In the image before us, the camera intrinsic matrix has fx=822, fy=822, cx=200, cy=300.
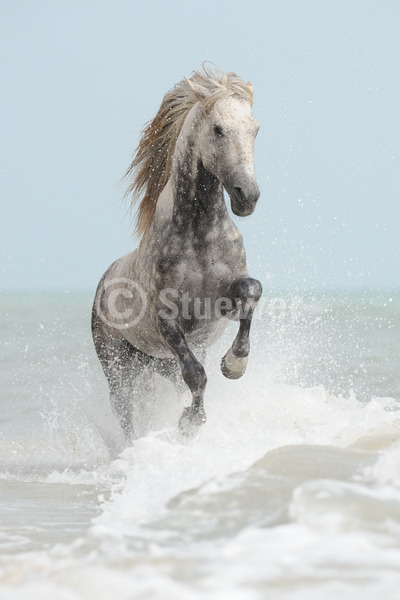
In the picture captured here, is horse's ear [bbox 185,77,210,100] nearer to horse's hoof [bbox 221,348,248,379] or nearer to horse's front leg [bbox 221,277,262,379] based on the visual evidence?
horse's front leg [bbox 221,277,262,379]

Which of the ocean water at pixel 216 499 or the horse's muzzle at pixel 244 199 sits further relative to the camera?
the horse's muzzle at pixel 244 199

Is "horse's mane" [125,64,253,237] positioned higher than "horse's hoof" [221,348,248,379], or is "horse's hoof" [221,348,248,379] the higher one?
"horse's mane" [125,64,253,237]

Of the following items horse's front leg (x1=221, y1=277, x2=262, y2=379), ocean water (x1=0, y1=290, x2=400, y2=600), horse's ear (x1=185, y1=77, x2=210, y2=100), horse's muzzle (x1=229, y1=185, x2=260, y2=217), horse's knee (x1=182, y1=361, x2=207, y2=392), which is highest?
horse's ear (x1=185, y1=77, x2=210, y2=100)

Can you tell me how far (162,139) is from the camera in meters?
5.20

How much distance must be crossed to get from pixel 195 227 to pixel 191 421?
110 cm

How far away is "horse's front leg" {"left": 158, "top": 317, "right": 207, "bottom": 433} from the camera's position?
4613 millimetres

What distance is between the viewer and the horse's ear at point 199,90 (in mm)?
4551

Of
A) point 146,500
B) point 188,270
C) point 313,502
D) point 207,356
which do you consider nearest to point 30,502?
point 146,500

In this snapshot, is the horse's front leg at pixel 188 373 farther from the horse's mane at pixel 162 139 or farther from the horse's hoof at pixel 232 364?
the horse's mane at pixel 162 139

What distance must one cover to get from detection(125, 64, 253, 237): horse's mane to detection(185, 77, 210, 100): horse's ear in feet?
0.10

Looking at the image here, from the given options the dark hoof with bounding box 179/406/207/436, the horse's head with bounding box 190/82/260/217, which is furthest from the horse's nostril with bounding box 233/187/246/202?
the dark hoof with bounding box 179/406/207/436

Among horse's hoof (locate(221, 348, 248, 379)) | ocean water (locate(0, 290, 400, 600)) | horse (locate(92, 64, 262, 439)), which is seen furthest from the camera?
horse's hoof (locate(221, 348, 248, 379))

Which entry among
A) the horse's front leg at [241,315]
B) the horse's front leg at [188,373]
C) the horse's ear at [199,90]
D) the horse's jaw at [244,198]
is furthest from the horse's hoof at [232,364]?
the horse's ear at [199,90]

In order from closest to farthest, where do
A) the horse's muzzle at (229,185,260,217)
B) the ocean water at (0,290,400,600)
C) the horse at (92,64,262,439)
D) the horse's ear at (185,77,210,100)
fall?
the ocean water at (0,290,400,600) < the horse's muzzle at (229,185,260,217) < the horse at (92,64,262,439) < the horse's ear at (185,77,210,100)
